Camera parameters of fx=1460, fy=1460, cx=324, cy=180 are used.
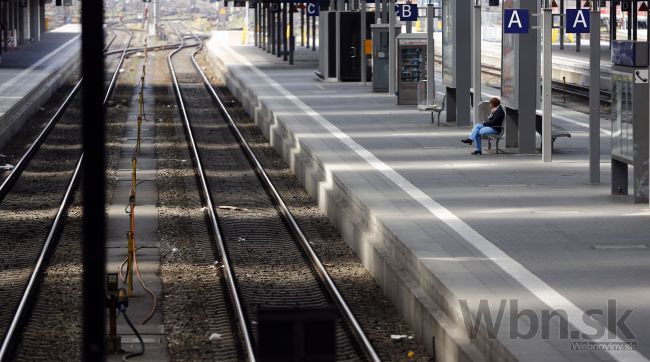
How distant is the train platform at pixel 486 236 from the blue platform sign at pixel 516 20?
2.12 m

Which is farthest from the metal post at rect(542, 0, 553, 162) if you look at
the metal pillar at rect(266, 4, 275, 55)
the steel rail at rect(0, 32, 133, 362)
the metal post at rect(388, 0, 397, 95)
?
the metal pillar at rect(266, 4, 275, 55)

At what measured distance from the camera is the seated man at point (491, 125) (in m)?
24.4

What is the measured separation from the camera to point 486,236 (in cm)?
1573

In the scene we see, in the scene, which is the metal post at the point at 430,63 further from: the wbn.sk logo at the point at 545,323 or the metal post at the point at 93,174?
the metal post at the point at 93,174

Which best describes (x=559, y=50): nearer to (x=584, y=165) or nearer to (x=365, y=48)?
(x=365, y=48)

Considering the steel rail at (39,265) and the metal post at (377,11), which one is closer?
the steel rail at (39,265)

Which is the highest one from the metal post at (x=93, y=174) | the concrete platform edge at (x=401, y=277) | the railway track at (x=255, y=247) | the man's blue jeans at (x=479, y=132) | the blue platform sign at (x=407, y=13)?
the blue platform sign at (x=407, y=13)

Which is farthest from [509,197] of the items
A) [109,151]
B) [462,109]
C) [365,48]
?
[365,48]

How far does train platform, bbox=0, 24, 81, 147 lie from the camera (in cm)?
3547

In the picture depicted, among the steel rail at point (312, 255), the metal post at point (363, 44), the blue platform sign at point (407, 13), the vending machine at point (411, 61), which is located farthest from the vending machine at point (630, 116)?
the metal post at point (363, 44)

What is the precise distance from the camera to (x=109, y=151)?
31.2m

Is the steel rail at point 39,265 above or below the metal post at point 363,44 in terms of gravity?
below

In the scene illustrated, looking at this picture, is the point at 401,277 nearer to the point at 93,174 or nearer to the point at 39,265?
the point at 39,265

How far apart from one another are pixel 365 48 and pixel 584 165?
22.1 m
